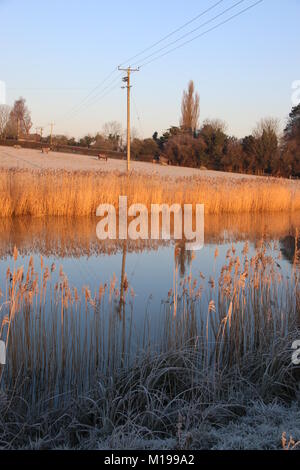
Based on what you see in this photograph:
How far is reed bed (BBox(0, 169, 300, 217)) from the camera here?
1008cm

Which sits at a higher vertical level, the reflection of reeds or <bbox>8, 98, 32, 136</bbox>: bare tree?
<bbox>8, 98, 32, 136</bbox>: bare tree

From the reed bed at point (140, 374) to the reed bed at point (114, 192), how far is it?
657 centimetres

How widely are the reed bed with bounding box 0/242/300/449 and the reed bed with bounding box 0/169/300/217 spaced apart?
6573 millimetres

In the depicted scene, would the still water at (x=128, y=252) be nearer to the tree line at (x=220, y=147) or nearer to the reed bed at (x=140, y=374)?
the reed bed at (x=140, y=374)

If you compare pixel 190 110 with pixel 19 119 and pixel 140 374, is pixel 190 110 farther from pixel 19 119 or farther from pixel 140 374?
pixel 140 374

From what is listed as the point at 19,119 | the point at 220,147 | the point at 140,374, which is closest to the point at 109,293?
the point at 140,374

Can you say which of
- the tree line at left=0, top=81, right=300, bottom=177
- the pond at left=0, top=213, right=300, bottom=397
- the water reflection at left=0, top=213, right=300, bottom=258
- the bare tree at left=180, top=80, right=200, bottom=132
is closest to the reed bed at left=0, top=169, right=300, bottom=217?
the water reflection at left=0, top=213, right=300, bottom=258

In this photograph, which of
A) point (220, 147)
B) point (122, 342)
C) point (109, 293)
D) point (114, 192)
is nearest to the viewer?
point (122, 342)

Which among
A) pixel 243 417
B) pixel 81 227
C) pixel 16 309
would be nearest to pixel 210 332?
pixel 243 417

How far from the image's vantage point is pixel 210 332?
3.71 m

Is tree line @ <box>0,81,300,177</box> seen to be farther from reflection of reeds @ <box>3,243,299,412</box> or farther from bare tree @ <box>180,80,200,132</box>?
reflection of reeds @ <box>3,243,299,412</box>

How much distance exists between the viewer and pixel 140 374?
2.97 m

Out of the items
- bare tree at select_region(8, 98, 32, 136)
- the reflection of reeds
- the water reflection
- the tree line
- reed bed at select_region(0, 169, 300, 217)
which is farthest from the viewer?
bare tree at select_region(8, 98, 32, 136)

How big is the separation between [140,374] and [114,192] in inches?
325
